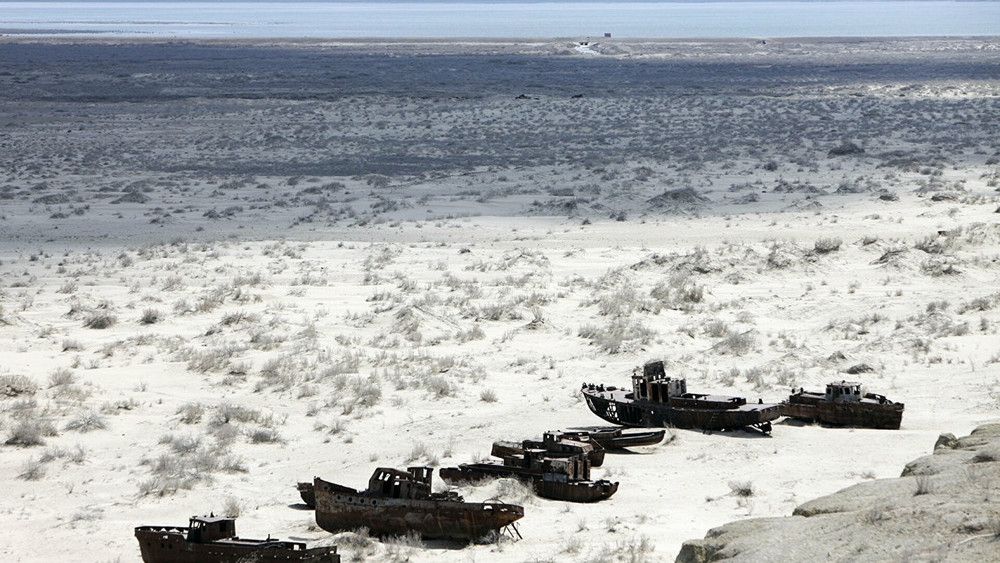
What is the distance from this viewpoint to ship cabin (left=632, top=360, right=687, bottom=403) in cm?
1271

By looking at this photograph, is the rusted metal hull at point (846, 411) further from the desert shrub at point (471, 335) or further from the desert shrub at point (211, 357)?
the desert shrub at point (211, 357)

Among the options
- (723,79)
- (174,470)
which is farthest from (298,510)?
(723,79)

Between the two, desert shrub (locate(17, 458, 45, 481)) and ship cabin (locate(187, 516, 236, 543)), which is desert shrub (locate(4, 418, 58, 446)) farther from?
ship cabin (locate(187, 516, 236, 543))

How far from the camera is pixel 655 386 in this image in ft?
41.8

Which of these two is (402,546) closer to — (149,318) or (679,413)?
(679,413)

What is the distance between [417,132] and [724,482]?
43.9 meters

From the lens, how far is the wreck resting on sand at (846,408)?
12305mm

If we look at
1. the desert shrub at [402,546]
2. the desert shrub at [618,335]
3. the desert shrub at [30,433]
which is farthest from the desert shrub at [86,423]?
the desert shrub at [618,335]

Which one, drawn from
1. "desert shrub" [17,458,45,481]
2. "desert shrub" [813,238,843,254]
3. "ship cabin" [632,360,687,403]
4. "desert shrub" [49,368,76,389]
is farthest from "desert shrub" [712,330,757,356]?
"desert shrub" [17,458,45,481]

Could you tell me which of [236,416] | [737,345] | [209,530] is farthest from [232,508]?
[737,345]

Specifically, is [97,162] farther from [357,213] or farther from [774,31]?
[774,31]

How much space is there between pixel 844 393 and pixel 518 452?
3.92 m

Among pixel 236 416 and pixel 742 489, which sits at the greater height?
pixel 742 489

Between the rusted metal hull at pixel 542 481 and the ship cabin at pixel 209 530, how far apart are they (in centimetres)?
245
